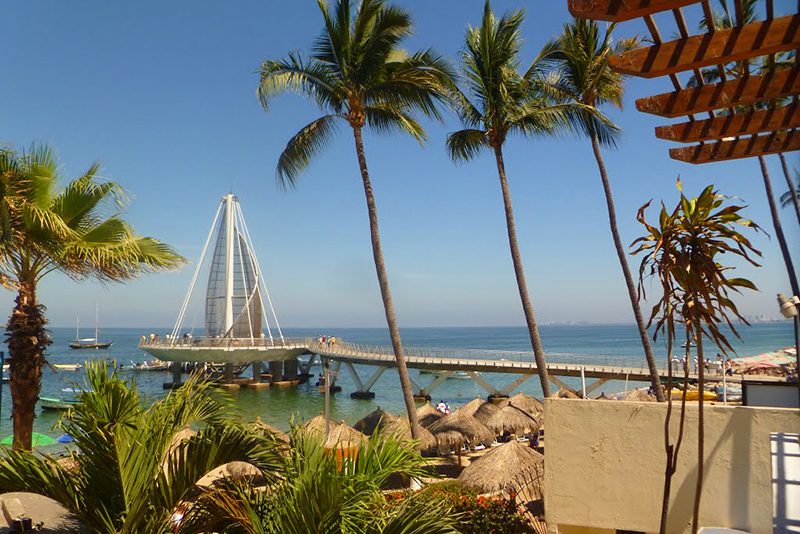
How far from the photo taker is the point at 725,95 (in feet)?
9.67

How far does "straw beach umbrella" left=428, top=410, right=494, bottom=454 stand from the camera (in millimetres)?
18531

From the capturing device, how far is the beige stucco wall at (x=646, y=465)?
17.2ft

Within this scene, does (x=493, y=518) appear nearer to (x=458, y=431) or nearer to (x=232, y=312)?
(x=458, y=431)

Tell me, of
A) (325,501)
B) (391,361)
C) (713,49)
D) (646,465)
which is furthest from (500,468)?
(391,361)

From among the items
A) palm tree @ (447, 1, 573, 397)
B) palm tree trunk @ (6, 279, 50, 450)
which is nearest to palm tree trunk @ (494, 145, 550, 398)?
palm tree @ (447, 1, 573, 397)

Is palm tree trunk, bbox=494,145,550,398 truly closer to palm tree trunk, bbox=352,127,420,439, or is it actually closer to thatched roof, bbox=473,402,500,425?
palm tree trunk, bbox=352,127,420,439

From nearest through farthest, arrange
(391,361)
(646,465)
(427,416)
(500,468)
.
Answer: (646,465) → (500,468) → (427,416) → (391,361)

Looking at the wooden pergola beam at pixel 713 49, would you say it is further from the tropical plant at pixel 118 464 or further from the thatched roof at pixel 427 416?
the thatched roof at pixel 427 416

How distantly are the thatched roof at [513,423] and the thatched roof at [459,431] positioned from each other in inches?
18.5

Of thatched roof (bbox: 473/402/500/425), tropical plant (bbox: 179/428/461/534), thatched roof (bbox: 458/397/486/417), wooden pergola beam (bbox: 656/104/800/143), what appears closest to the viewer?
tropical plant (bbox: 179/428/461/534)

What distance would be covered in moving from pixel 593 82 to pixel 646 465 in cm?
1178

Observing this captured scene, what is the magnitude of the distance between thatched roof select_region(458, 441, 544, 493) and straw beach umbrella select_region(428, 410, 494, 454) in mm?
4600

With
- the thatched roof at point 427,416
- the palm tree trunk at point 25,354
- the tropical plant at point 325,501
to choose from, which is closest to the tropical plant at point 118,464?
the tropical plant at point 325,501

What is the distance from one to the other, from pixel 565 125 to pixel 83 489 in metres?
13.7
